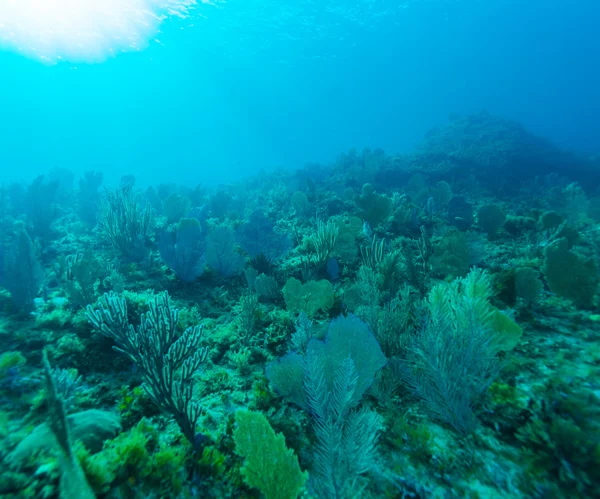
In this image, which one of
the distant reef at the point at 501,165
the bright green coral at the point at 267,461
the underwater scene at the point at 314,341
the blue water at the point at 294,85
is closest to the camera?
the bright green coral at the point at 267,461

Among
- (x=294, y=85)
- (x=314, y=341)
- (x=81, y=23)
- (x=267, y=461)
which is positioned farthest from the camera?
(x=294, y=85)

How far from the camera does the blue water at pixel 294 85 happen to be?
4178 centimetres

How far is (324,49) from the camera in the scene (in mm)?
50062

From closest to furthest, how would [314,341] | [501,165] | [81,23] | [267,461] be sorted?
[267,461] → [314,341] → [501,165] → [81,23]

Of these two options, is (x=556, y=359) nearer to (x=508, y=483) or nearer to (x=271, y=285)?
(x=508, y=483)

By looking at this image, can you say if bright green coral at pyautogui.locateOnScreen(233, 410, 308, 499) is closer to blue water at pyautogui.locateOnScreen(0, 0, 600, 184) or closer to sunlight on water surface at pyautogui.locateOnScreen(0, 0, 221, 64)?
blue water at pyautogui.locateOnScreen(0, 0, 600, 184)

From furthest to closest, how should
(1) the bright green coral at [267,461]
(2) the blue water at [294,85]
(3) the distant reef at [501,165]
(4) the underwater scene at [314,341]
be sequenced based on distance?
(2) the blue water at [294,85] → (3) the distant reef at [501,165] → (4) the underwater scene at [314,341] → (1) the bright green coral at [267,461]

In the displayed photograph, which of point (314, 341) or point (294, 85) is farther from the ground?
point (294, 85)

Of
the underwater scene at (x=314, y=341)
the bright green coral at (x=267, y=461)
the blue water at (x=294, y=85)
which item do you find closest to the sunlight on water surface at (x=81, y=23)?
the blue water at (x=294, y=85)

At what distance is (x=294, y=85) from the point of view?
71.9 m

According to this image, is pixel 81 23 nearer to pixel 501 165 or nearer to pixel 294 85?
pixel 501 165

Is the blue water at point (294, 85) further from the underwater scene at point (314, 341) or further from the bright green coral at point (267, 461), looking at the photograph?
the bright green coral at point (267, 461)

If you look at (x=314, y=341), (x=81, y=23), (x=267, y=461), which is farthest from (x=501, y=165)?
(x=81, y=23)

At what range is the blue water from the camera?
137 feet
